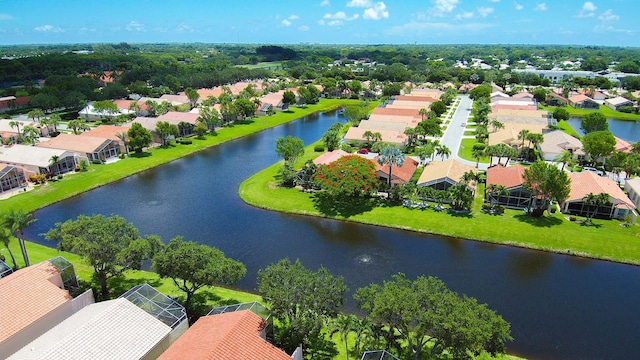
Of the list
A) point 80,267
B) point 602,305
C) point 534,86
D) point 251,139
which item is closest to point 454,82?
point 534,86

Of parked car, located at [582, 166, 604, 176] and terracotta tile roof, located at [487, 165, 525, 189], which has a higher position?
terracotta tile roof, located at [487, 165, 525, 189]

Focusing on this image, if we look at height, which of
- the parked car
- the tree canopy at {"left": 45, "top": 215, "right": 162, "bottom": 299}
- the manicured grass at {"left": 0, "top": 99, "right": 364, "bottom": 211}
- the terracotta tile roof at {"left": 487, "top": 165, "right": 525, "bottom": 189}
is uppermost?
the tree canopy at {"left": 45, "top": 215, "right": 162, "bottom": 299}

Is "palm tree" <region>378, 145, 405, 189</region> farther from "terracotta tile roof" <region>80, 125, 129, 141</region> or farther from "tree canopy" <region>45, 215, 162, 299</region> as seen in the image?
"terracotta tile roof" <region>80, 125, 129, 141</region>

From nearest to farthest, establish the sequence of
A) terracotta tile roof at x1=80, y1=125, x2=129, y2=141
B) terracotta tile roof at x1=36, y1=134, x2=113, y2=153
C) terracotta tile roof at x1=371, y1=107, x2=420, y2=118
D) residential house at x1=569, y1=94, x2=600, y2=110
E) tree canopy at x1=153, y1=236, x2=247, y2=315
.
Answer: tree canopy at x1=153, y1=236, x2=247, y2=315 < terracotta tile roof at x1=36, y1=134, x2=113, y2=153 < terracotta tile roof at x1=80, y1=125, x2=129, y2=141 < terracotta tile roof at x1=371, y1=107, x2=420, y2=118 < residential house at x1=569, y1=94, x2=600, y2=110

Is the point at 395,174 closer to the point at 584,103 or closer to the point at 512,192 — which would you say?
the point at 512,192

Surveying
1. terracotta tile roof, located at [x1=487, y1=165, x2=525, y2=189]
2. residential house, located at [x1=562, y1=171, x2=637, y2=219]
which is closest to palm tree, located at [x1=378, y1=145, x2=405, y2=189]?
terracotta tile roof, located at [x1=487, y1=165, x2=525, y2=189]

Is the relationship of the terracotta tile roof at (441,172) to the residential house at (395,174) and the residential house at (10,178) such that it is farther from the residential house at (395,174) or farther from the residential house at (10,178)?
the residential house at (10,178)
